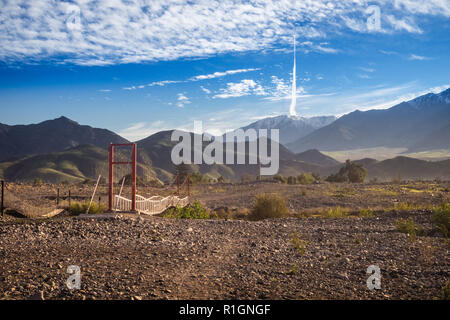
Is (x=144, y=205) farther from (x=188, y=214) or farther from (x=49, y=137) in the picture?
(x=49, y=137)

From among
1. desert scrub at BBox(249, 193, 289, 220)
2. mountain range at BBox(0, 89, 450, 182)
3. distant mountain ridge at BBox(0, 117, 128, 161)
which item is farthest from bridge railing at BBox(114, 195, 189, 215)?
distant mountain ridge at BBox(0, 117, 128, 161)

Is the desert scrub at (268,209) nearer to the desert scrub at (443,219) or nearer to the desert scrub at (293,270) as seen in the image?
the desert scrub at (443,219)

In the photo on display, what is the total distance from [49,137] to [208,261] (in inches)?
5594

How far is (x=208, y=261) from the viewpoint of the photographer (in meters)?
6.25

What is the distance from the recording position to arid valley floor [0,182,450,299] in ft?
15.0

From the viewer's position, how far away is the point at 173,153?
107 m

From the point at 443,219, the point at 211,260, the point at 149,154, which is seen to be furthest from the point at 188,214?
the point at 149,154

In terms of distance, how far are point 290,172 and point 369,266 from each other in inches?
3610

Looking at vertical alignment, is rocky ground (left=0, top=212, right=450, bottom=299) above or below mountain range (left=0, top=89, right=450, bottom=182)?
below

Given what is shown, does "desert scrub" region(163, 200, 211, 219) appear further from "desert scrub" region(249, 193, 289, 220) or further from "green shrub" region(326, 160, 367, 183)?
"green shrub" region(326, 160, 367, 183)

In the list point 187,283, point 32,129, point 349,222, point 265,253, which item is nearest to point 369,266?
point 265,253

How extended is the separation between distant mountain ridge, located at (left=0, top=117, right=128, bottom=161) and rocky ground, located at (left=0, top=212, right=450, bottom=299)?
416ft
